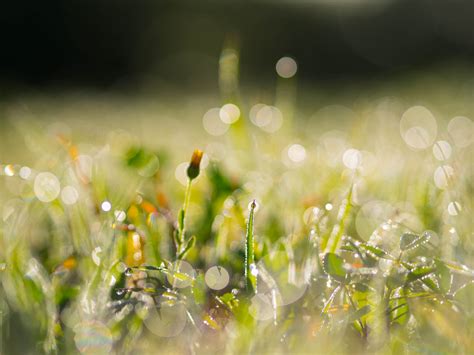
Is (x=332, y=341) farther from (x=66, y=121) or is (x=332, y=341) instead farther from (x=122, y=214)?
(x=66, y=121)

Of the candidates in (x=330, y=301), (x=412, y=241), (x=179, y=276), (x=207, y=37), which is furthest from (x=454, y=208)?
(x=207, y=37)

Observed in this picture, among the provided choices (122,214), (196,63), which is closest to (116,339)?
(122,214)

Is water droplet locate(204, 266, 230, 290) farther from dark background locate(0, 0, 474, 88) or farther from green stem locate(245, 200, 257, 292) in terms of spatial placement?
dark background locate(0, 0, 474, 88)

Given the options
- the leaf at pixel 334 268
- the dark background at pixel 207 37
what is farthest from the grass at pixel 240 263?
the dark background at pixel 207 37

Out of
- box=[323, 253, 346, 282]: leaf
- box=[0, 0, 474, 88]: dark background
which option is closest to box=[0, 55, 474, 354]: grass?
box=[323, 253, 346, 282]: leaf

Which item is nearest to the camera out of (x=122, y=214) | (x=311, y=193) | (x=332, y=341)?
(x=332, y=341)

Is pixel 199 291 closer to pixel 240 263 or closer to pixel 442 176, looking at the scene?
pixel 240 263
